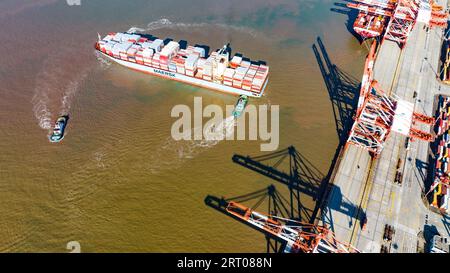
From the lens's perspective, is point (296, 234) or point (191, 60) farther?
point (191, 60)

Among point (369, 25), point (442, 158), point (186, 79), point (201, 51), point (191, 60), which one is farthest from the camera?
A: point (369, 25)

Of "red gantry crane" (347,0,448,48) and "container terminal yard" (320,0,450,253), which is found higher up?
"red gantry crane" (347,0,448,48)

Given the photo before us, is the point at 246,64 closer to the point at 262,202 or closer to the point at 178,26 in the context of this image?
the point at 178,26

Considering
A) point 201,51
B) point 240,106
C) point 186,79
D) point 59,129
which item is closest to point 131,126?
point 59,129

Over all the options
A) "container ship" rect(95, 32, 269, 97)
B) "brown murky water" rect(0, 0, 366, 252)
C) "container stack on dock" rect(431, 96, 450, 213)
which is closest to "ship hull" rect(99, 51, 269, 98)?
"container ship" rect(95, 32, 269, 97)

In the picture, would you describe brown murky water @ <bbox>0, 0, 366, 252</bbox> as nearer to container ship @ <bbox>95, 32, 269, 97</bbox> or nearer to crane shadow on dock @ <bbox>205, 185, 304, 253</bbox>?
crane shadow on dock @ <bbox>205, 185, 304, 253</bbox>

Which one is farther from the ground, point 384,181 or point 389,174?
point 389,174

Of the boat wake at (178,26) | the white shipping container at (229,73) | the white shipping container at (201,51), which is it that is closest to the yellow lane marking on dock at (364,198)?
Answer: the white shipping container at (229,73)
